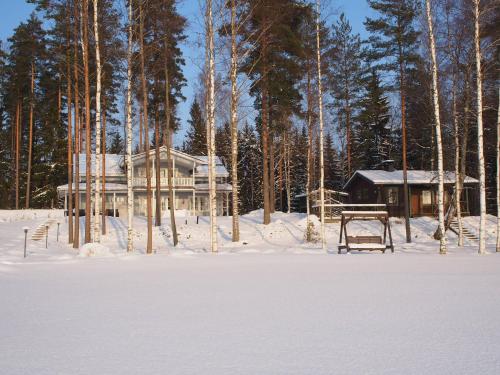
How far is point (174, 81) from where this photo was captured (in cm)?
2502

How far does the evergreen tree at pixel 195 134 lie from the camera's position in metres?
53.1

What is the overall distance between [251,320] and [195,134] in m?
51.4

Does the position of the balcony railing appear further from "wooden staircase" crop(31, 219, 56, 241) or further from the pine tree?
the pine tree

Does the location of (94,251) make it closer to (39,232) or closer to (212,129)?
(212,129)

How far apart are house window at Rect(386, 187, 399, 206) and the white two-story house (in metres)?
12.9

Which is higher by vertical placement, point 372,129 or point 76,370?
point 372,129

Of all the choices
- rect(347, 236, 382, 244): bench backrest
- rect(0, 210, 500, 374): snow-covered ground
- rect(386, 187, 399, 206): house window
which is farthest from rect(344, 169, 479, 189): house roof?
rect(0, 210, 500, 374): snow-covered ground

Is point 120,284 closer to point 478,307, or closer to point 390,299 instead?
point 390,299

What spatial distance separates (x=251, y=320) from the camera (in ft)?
16.2

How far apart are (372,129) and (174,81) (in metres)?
24.2

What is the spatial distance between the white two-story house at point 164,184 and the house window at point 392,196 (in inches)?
507

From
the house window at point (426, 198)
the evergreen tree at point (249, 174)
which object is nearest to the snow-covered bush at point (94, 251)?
the house window at point (426, 198)

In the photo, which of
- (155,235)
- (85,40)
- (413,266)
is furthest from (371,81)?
(413,266)

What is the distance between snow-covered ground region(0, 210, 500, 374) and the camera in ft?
11.5
